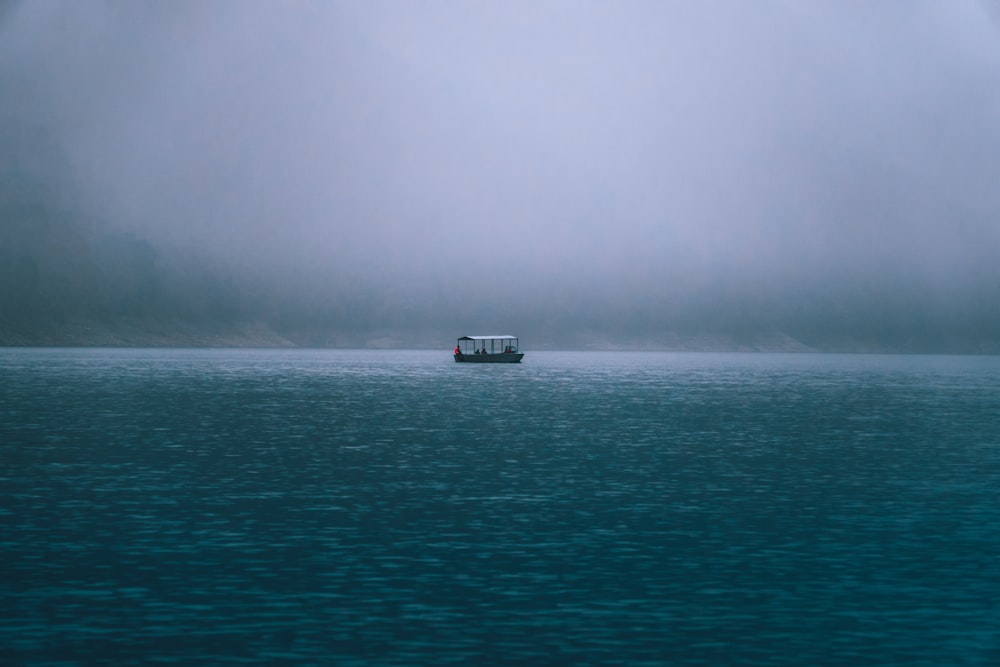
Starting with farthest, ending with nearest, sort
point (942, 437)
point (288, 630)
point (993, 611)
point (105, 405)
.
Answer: point (105, 405) < point (942, 437) < point (993, 611) < point (288, 630)

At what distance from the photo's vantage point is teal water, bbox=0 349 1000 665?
24.8 metres

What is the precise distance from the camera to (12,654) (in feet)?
77.0

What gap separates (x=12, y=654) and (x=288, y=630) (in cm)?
613

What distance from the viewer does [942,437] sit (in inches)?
3354

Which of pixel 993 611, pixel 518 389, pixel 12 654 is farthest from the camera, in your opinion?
pixel 518 389

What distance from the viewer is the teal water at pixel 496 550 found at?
24.8m

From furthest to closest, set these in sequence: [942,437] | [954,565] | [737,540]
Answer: [942,437] → [737,540] → [954,565]

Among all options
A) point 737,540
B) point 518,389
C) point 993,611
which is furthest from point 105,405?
point 993,611

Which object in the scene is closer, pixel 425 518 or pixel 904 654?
pixel 904 654

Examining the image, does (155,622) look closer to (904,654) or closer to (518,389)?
(904,654)

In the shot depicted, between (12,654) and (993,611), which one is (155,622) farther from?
(993,611)

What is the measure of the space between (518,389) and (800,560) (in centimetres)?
13581

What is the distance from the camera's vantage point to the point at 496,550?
116 ft

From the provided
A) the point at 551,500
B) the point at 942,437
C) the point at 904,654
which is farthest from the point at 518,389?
the point at 904,654
